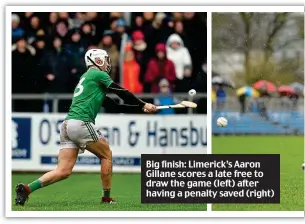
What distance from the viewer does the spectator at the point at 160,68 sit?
15945 mm

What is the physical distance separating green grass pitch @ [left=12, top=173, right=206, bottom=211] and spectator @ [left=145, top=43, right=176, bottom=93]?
1522 millimetres

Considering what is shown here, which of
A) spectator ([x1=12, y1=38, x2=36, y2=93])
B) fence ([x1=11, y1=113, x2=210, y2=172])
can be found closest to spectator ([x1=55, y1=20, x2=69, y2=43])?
spectator ([x1=12, y1=38, x2=36, y2=93])

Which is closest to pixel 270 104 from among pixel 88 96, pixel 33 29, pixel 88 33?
pixel 88 33

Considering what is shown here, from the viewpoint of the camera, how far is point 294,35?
13.7 m

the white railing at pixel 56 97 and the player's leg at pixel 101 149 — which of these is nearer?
the player's leg at pixel 101 149

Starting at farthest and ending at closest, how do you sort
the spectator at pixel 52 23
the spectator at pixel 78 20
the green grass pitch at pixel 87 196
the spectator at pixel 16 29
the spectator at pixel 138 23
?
the spectator at pixel 138 23 → the spectator at pixel 52 23 → the spectator at pixel 78 20 → the spectator at pixel 16 29 → the green grass pitch at pixel 87 196

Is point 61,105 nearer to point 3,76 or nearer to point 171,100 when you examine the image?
A: point 171,100

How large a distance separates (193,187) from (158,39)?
3897 mm

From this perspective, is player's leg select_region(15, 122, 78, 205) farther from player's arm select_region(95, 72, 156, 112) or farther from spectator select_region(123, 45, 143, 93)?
spectator select_region(123, 45, 143, 93)

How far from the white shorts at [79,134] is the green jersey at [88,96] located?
2.8 inches

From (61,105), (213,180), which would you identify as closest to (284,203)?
(213,180)

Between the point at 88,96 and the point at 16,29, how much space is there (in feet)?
8.69

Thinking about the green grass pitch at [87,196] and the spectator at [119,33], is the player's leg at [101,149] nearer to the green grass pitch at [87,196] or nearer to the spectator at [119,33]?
the green grass pitch at [87,196]
